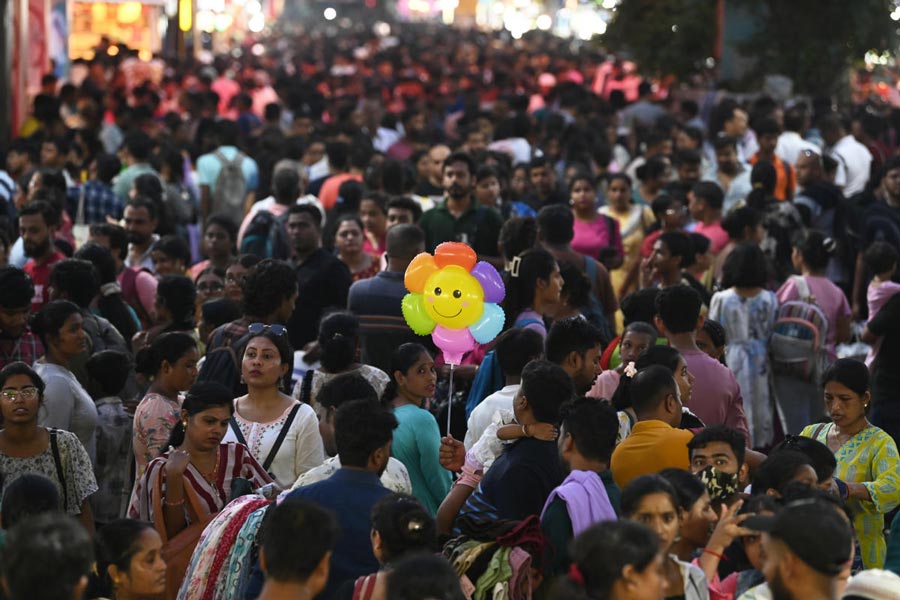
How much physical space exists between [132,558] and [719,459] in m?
2.02

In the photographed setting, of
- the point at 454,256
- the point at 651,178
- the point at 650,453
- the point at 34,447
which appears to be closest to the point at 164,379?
the point at 34,447

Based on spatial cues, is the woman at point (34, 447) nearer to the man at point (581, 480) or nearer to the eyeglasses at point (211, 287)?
the man at point (581, 480)

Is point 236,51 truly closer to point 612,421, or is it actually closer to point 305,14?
point 305,14

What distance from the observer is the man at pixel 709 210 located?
A: 10793mm

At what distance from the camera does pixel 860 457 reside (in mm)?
6543

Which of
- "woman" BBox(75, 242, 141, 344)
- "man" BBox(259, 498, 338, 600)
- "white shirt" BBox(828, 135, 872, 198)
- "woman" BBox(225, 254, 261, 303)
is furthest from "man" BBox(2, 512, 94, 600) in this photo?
"white shirt" BBox(828, 135, 872, 198)

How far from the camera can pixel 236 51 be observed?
51.3 m

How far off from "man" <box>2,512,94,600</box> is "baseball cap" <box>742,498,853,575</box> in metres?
1.80

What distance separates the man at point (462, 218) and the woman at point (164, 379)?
3222 mm

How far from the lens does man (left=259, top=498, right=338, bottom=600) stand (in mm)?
4535

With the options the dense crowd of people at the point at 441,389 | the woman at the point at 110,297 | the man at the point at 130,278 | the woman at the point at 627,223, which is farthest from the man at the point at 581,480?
the woman at the point at 627,223

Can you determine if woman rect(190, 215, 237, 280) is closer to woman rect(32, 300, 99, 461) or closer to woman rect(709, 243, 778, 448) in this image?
woman rect(32, 300, 99, 461)

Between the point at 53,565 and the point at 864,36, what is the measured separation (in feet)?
59.5

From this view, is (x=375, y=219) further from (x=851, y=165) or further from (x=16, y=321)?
(x=851, y=165)
